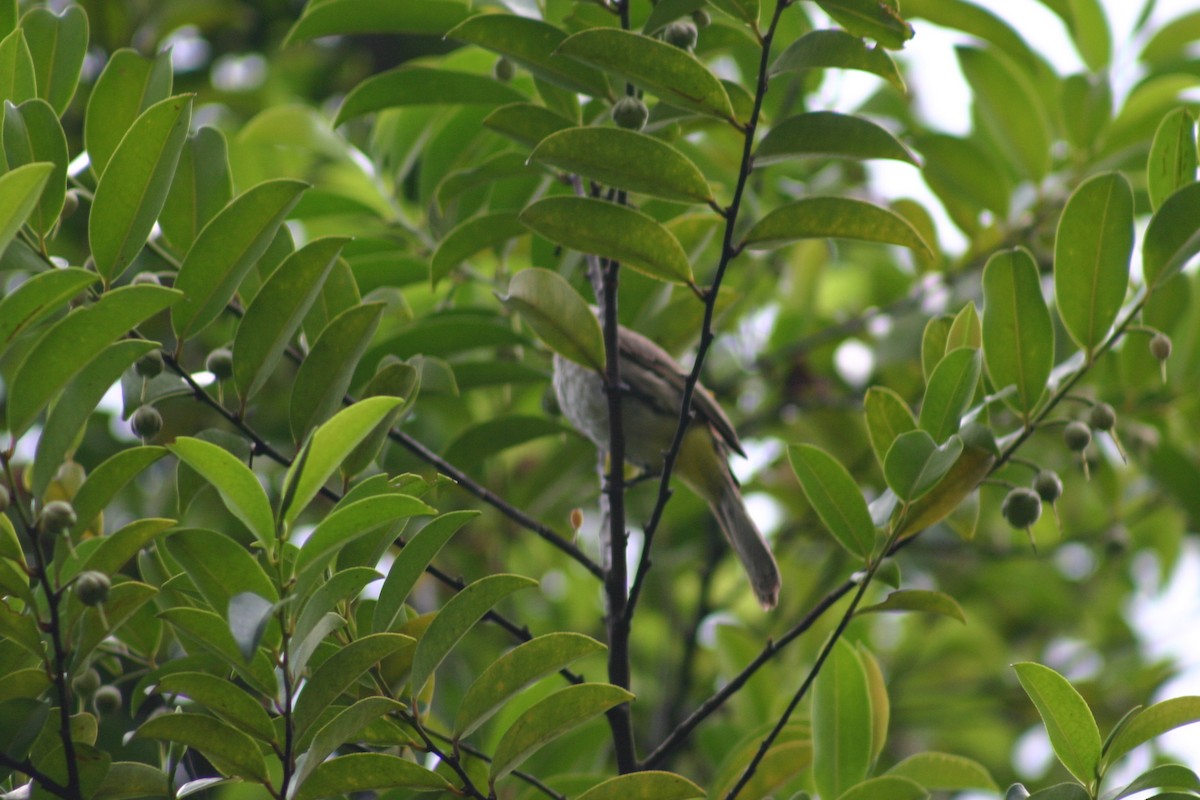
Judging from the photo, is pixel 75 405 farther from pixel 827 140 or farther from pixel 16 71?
pixel 827 140

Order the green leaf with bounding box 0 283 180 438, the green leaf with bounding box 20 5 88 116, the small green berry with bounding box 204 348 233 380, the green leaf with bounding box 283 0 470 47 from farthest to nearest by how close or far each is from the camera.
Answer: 1. the green leaf with bounding box 283 0 470 47
2. the green leaf with bounding box 20 5 88 116
3. the small green berry with bounding box 204 348 233 380
4. the green leaf with bounding box 0 283 180 438

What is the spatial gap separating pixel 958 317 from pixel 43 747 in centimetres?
155

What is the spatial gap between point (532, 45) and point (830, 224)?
1.78ft

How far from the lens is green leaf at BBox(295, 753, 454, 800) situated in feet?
5.01

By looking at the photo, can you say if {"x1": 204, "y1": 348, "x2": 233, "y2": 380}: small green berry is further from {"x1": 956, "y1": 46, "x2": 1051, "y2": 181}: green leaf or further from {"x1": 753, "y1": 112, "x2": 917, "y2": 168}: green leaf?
{"x1": 956, "y1": 46, "x2": 1051, "y2": 181}: green leaf

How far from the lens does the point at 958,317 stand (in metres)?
2.06

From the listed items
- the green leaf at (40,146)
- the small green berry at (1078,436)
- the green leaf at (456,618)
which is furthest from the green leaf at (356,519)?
the small green berry at (1078,436)

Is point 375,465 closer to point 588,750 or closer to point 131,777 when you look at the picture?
point 131,777

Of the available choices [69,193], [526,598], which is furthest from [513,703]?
[526,598]

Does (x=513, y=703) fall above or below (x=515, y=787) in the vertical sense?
above

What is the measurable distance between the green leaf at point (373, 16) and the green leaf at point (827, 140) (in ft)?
2.49

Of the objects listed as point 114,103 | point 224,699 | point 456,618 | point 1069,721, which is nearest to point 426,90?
point 114,103

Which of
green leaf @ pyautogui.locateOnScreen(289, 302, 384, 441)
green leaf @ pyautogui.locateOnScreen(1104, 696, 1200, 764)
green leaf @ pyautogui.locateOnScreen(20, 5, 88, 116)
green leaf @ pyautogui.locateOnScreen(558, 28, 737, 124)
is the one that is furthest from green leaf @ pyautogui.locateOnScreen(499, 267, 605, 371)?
green leaf @ pyautogui.locateOnScreen(1104, 696, 1200, 764)

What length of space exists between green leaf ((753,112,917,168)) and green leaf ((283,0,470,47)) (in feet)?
2.49
